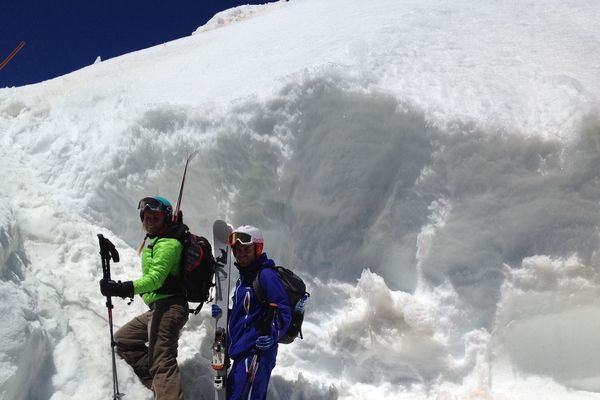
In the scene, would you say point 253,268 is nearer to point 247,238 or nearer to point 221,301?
point 247,238

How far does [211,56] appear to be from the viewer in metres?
9.28

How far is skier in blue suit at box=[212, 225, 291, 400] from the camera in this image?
4.30m

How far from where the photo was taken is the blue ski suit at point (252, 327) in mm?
4305

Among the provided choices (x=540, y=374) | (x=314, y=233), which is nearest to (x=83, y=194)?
(x=314, y=233)

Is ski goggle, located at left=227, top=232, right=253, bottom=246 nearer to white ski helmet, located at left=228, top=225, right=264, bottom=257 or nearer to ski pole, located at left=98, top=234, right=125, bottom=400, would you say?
white ski helmet, located at left=228, top=225, right=264, bottom=257

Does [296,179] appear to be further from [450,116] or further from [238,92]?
[450,116]

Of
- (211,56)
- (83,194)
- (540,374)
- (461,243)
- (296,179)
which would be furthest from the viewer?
(211,56)

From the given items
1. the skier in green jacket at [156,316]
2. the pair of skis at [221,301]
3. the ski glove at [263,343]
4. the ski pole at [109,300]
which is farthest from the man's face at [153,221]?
the ski glove at [263,343]

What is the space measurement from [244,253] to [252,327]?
657mm

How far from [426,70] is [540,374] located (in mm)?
4056

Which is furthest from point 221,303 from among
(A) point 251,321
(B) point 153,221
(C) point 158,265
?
(B) point 153,221

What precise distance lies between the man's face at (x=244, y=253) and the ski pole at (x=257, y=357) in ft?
1.58

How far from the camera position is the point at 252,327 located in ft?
14.6

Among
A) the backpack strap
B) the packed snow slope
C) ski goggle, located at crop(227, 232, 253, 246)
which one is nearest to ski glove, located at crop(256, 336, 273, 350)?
the backpack strap
